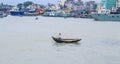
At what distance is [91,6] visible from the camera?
11000 centimetres

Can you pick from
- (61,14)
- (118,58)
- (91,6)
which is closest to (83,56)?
(118,58)

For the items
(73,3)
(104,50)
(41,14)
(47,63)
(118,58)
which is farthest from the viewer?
(73,3)

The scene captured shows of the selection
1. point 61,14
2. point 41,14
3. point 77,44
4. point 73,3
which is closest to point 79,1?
point 73,3

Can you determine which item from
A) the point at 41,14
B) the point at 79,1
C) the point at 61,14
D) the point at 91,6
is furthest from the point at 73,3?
the point at 61,14

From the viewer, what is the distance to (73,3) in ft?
389

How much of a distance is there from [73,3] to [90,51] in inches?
3962

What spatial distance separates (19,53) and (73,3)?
102m

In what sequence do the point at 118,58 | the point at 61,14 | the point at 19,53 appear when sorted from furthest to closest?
1. the point at 61,14
2. the point at 19,53
3. the point at 118,58

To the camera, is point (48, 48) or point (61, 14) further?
point (61, 14)

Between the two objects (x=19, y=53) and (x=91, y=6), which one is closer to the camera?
(x=19, y=53)

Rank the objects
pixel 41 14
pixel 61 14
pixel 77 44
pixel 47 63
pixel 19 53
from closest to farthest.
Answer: pixel 47 63, pixel 19 53, pixel 77 44, pixel 61 14, pixel 41 14

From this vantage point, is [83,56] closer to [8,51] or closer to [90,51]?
[90,51]

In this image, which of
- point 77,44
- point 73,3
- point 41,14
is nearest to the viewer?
point 77,44

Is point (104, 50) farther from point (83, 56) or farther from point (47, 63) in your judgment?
point (47, 63)
